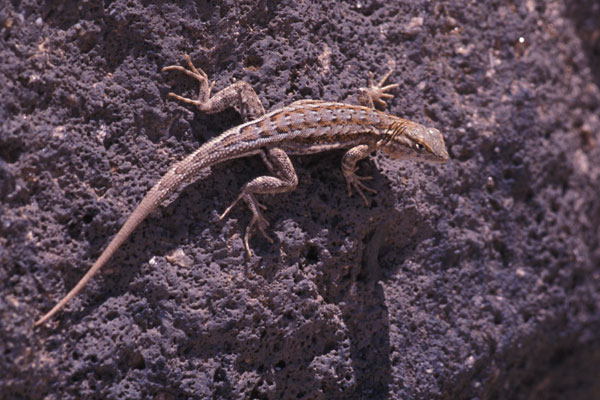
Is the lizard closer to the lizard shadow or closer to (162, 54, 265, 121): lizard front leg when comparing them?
(162, 54, 265, 121): lizard front leg

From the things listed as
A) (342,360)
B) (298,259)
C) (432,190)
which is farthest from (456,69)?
(342,360)

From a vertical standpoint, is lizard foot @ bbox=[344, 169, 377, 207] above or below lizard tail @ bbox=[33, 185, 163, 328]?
above

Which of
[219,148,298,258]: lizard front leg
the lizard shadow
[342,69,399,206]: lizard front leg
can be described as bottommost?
the lizard shadow

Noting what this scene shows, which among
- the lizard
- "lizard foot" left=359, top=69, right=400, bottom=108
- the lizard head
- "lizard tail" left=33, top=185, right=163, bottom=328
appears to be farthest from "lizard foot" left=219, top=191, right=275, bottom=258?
"lizard foot" left=359, top=69, right=400, bottom=108

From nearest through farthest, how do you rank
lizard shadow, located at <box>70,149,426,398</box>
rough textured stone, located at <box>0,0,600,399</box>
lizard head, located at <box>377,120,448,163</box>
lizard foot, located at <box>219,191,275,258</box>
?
1. rough textured stone, located at <box>0,0,600,399</box>
2. lizard shadow, located at <box>70,149,426,398</box>
3. lizard foot, located at <box>219,191,275,258</box>
4. lizard head, located at <box>377,120,448,163</box>

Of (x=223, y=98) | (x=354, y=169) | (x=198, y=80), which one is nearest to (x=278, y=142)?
(x=223, y=98)

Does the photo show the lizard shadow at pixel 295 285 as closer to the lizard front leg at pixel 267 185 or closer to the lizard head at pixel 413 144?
the lizard front leg at pixel 267 185

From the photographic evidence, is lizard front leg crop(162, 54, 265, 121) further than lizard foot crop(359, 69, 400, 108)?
No

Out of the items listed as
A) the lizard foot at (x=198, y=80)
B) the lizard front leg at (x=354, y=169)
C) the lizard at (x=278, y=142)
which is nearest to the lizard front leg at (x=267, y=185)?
the lizard at (x=278, y=142)
